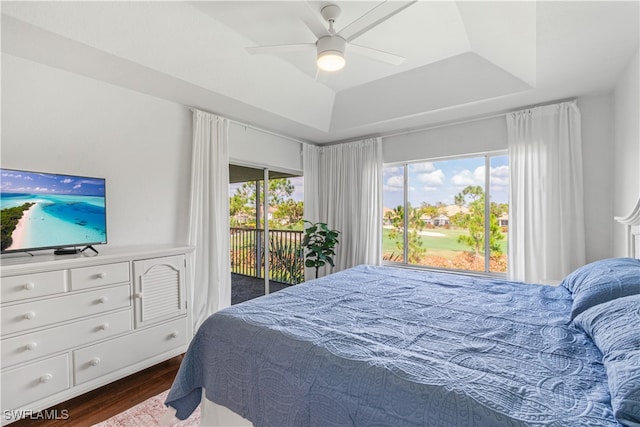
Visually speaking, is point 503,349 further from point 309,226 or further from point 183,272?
point 309,226

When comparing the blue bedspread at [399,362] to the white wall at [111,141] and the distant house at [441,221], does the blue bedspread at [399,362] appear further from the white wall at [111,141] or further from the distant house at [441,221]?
the distant house at [441,221]

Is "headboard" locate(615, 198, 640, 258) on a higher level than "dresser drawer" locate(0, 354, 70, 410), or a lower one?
higher

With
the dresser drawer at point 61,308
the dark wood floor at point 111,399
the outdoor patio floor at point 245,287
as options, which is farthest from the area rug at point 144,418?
the outdoor patio floor at point 245,287

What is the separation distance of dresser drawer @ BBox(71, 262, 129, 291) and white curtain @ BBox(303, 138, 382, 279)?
2792 mm

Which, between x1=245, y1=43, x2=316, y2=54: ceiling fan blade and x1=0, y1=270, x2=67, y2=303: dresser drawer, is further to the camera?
x1=245, y1=43, x2=316, y2=54: ceiling fan blade

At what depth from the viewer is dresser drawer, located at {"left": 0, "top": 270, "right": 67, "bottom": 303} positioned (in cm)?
174

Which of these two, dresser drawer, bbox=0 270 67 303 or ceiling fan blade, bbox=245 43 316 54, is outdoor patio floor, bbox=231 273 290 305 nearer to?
dresser drawer, bbox=0 270 67 303

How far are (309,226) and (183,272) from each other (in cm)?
235

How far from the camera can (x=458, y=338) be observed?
1326 millimetres

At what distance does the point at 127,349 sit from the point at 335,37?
2730 millimetres

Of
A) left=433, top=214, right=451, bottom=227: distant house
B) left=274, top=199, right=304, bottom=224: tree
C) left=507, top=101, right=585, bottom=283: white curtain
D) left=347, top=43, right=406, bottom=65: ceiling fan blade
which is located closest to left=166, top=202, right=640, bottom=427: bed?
left=507, top=101, right=585, bottom=283: white curtain

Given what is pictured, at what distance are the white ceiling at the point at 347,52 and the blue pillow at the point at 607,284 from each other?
1496 mm

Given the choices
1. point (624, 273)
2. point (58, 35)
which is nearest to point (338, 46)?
point (58, 35)

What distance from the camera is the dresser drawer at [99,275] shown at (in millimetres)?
2004
